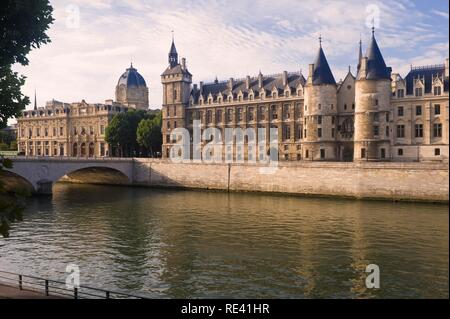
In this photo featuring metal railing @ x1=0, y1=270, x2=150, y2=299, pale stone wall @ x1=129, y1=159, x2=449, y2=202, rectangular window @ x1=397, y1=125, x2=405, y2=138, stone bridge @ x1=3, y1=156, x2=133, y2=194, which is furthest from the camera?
rectangular window @ x1=397, y1=125, x2=405, y2=138

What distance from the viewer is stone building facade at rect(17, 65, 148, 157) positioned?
310ft

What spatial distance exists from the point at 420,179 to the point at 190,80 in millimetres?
43466

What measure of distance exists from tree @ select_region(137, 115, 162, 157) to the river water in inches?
1486

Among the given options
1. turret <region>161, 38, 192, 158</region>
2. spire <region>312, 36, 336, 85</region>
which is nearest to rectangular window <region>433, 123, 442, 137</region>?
spire <region>312, 36, 336, 85</region>

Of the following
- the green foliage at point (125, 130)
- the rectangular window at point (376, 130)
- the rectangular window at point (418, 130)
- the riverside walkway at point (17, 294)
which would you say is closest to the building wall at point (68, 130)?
the green foliage at point (125, 130)

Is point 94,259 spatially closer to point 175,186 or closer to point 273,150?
point 175,186

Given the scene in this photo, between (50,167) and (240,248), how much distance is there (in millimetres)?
33954

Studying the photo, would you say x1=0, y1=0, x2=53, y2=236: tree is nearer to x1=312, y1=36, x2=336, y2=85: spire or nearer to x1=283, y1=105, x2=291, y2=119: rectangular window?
x1=312, y1=36, x2=336, y2=85: spire

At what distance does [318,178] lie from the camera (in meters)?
49.5

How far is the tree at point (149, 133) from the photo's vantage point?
259ft

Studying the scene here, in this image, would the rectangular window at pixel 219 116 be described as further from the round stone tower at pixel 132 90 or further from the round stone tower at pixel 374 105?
the round stone tower at pixel 132 90
